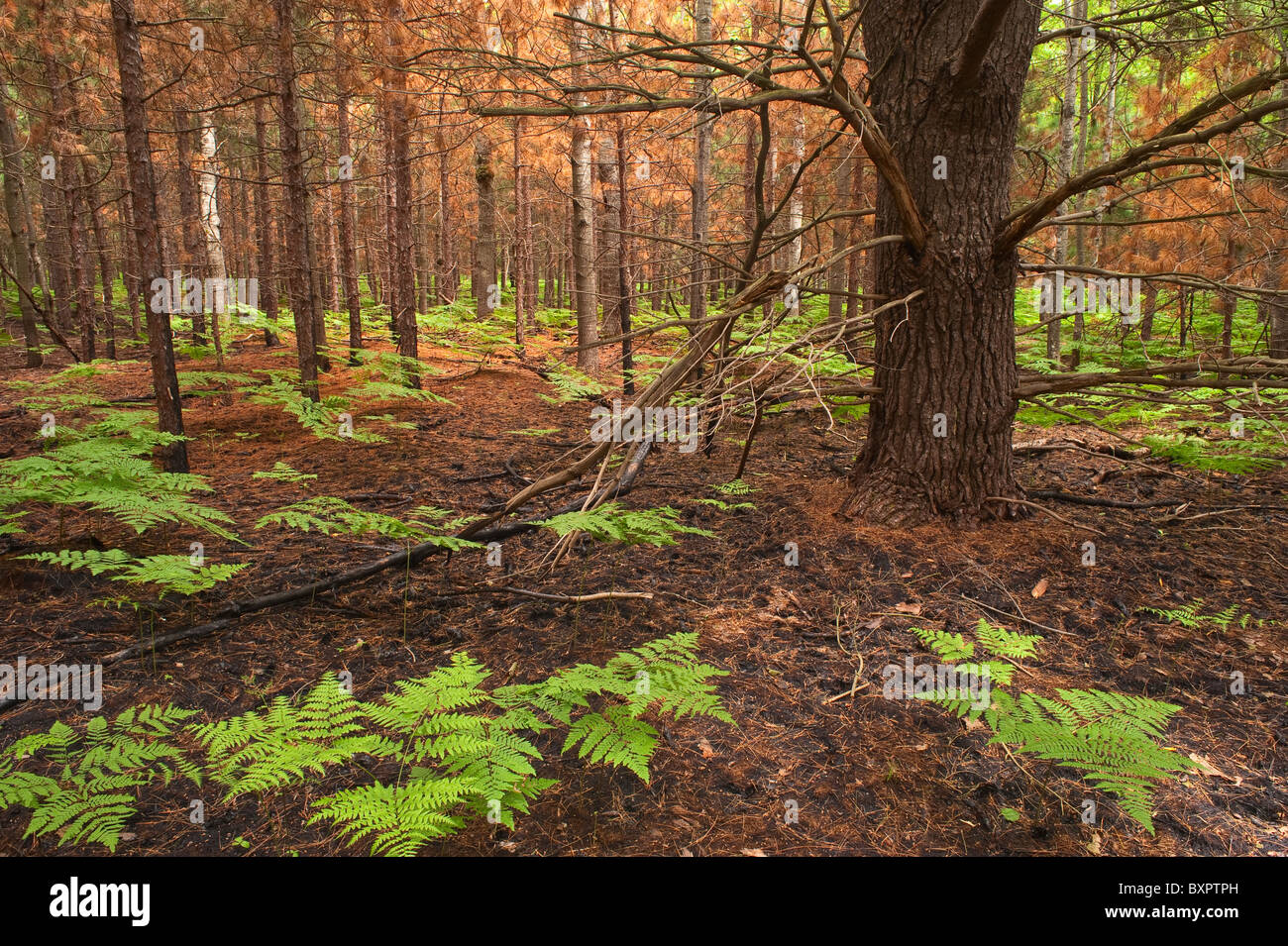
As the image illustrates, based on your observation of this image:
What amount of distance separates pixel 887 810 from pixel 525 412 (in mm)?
8645

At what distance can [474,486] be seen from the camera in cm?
675

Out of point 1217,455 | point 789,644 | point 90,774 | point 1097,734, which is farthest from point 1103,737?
point 1217,455

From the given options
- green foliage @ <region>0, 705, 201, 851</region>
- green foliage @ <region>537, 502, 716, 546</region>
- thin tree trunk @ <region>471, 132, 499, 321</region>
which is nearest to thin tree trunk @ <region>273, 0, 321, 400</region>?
thin tree trunk @ <region>471, 132, 499, 321</region>

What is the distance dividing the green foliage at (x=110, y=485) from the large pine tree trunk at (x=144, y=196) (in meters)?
1.29

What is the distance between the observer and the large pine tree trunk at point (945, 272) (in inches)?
177

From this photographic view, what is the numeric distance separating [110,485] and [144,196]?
2.99 m

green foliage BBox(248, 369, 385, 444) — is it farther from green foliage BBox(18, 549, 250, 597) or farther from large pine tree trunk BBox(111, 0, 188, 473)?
green foliage BBox(18, 549, 250, 597)

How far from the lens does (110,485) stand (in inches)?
181

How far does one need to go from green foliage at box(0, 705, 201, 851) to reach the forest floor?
151mm

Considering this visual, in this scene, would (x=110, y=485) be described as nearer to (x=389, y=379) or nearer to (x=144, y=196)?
(x=144, y=196)

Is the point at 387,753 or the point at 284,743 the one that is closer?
the point at 387,753
